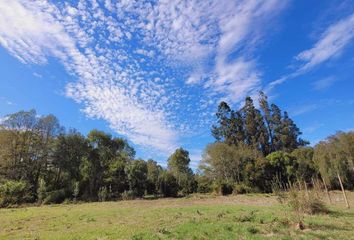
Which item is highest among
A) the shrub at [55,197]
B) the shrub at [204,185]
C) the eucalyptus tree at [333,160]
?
the eucalyptus tree at [333,160]

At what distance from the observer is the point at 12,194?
2256 centimetres

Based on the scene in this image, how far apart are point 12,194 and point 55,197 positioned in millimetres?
4455

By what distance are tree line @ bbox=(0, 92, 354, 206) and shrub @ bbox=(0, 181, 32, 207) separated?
8cm

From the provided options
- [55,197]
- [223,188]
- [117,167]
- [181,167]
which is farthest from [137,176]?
[223,188]

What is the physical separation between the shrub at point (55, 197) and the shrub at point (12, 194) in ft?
6.42

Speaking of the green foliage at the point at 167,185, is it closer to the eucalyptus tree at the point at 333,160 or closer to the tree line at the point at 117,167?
the tree line at the point at 117,167

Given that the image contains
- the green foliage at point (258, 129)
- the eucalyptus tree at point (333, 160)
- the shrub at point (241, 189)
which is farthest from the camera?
the green foliage at point (258, 129)

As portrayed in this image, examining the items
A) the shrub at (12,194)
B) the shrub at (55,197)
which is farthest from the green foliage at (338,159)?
the shrub at (12,194)

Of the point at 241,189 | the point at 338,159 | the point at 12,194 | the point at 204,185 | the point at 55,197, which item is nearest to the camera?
the point at 12,194

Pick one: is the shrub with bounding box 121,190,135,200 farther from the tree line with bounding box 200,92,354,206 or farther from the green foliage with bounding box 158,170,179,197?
the tree line with bounding box 200,92,354,206

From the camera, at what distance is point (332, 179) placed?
3153 cm

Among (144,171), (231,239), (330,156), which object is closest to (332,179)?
(330,156)

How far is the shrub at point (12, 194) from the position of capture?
2181cm

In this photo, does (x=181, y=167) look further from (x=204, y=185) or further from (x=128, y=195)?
(x=128, y=195)
